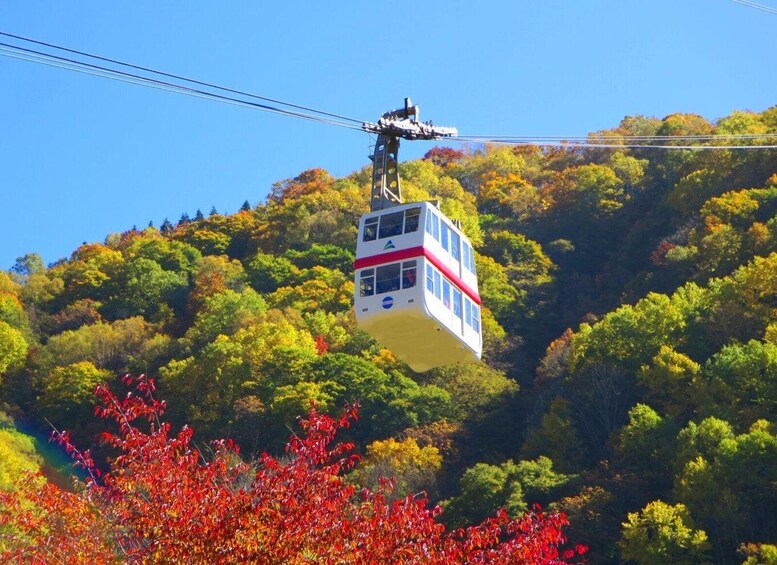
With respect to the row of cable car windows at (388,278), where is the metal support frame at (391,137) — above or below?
above

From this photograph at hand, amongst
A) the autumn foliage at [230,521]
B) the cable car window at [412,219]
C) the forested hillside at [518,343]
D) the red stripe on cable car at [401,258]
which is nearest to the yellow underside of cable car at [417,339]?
→ the red stripe on cable car at [401,258]

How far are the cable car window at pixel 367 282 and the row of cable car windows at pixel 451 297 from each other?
1.02 metres

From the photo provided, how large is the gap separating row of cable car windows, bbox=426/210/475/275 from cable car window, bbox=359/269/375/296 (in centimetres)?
133

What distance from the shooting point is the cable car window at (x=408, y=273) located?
3044 centimetres

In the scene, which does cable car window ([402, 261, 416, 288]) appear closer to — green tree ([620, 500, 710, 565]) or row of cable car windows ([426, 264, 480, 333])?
row of cable car windows ([426, 264, 480, 333])

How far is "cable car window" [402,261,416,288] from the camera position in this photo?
99.9 feet

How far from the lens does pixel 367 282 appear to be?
30.8 m

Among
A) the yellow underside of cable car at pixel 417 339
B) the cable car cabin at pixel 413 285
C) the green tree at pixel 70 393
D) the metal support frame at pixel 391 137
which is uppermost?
the green tree at pixel 70 393

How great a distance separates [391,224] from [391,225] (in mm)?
19

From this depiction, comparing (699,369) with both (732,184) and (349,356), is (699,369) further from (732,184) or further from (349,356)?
(732,184)

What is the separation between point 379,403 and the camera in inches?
2761

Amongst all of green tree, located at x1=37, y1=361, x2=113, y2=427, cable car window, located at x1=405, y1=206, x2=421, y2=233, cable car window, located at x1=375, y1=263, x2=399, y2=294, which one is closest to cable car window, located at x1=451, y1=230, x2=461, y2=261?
cable car window, located at x1=405, y1=206, x2=421, y2=233

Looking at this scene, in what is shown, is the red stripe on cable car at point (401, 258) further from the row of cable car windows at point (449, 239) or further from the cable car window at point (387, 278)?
the row of cable car windows at point (449, 239)

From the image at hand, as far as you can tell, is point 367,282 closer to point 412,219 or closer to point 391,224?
point 391,224
